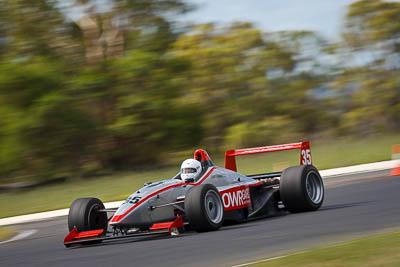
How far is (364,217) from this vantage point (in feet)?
34.7

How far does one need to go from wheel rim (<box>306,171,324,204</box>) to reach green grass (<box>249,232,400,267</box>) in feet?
14.4

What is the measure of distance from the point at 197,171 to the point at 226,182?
0.68 meters

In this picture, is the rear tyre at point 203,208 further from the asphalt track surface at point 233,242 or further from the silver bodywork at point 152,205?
the silver bodywork at point 152,205

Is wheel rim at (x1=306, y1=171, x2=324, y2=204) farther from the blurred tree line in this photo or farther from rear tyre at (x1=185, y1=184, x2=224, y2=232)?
the blurred tree line

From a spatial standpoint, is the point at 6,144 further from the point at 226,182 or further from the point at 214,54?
Result: the point at 226,182

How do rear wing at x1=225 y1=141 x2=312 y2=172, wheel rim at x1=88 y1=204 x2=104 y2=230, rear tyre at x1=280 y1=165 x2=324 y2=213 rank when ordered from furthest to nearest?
rear wing at x1=225 y1=141 x2=312 y2=172, rear tyre at x1=280 y1=165 x2=324 y2=213, wheel rim at x1=88 y1=204 x2=104 y2=230

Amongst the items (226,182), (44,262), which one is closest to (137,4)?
(226,182)

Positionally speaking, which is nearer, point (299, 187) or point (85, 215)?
A: point (85, 215)

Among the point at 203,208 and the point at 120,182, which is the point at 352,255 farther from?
the point at 120,182

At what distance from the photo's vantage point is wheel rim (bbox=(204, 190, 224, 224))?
10547 mm

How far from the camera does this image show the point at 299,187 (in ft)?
38.5

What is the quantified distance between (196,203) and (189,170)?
5.10ft

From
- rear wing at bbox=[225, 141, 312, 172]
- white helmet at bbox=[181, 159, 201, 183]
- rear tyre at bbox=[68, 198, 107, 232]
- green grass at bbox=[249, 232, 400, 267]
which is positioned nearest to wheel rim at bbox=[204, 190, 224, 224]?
white helmet at bbox=[181, 159, 201, 183]

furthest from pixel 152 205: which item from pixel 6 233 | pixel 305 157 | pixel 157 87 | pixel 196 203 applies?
pixel 157 87
